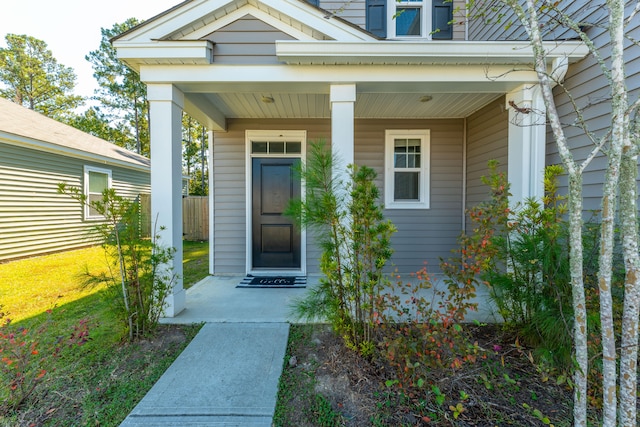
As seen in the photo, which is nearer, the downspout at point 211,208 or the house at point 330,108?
the house at point 330,108

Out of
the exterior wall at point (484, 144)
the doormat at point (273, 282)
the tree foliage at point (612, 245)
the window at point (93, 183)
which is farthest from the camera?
the window at point (93, 183)

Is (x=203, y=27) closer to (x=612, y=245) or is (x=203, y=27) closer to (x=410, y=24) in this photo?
(x=410, y=24)

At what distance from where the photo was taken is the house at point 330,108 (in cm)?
296

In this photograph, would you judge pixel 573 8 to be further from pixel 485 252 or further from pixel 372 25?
pixel 485 252

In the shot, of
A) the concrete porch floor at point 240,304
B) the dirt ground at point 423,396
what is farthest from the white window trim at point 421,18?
the dirt ground at point 423,396

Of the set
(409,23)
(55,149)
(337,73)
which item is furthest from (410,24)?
(55,149)

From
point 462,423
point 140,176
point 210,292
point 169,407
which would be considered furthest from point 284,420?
point 140,176

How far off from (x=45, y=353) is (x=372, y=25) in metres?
5.61

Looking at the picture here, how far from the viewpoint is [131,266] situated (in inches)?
107

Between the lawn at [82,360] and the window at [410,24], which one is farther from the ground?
the window at [410,24]

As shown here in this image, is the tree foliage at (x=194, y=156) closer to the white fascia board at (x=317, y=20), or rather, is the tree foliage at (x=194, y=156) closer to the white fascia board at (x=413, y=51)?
the white fascia board at (x=317, y=20)

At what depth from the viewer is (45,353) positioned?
2.42 m

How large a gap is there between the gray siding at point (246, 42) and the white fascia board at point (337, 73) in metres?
0.08

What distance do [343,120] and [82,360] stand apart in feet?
10.4
